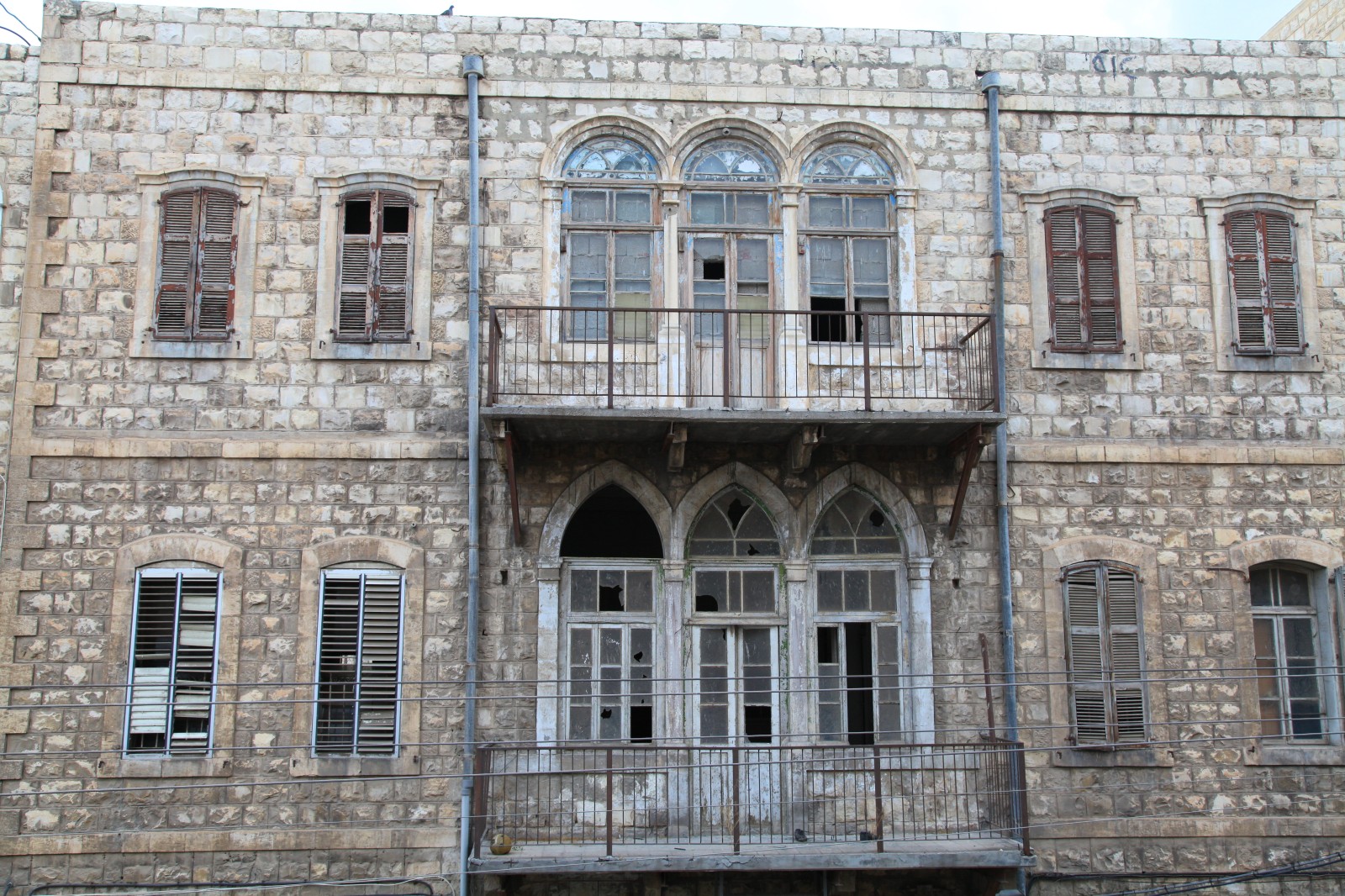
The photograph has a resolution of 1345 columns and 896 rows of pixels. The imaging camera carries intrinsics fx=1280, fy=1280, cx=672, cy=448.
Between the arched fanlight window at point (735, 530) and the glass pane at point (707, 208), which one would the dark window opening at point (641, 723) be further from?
the glass pane at point (707, 208)

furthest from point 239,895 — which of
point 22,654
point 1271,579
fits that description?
point 1271,579

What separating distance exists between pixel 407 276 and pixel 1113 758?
8.08 m

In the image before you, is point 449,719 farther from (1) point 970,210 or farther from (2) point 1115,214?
(2) point 1115,214

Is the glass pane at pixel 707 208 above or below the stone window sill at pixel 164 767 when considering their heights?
above

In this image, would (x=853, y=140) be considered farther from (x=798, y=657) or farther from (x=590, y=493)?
(x=798, y=657)

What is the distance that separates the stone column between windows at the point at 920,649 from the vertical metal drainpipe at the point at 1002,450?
70cm

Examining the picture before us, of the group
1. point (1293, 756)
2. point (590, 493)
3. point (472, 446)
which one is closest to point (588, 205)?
point (472, 446)

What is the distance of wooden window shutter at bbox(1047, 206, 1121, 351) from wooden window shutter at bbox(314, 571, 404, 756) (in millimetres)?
6942

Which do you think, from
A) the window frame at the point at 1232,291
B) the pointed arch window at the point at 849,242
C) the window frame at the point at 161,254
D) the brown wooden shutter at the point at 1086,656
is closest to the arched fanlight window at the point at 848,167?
the pointed arch window at the point at 849,242

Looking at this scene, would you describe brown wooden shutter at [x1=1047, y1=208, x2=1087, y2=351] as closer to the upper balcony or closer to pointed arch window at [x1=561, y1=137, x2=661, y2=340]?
the upper balcony

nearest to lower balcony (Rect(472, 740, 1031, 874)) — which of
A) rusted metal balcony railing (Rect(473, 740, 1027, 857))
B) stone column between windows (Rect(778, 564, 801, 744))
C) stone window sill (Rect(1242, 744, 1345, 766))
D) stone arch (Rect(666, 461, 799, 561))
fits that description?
rusted metal balcony railing (Rect(473, 740, 1027, 857))

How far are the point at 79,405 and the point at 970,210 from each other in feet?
28.8

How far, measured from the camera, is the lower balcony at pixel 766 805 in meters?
10.9

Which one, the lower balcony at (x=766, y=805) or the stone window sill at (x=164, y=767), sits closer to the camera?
the lower balcony at (x=766, y=805)
